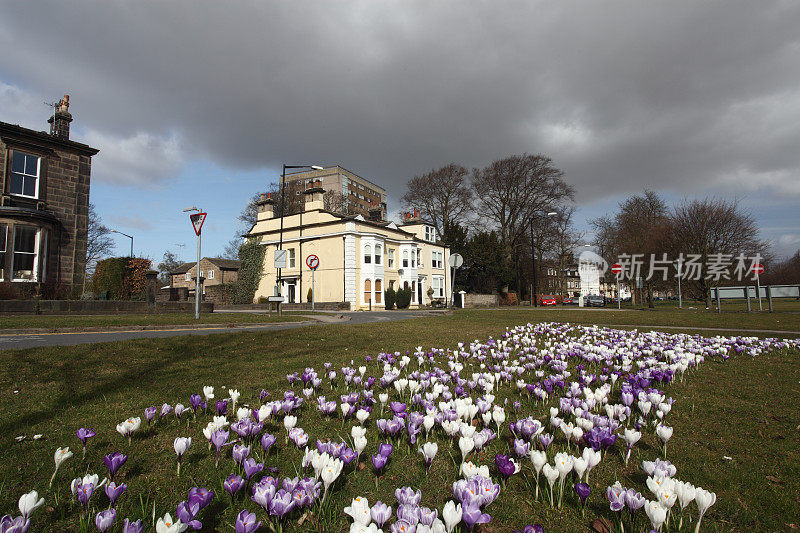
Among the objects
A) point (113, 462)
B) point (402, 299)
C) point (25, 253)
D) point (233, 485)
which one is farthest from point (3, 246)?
point (402, 299)

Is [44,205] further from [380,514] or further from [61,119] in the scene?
[380,514]

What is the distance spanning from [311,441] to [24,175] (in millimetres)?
24358

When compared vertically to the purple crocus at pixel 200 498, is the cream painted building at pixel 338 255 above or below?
above

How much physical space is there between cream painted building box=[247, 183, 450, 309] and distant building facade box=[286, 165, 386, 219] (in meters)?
36.6

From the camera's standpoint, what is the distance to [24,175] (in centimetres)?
1880

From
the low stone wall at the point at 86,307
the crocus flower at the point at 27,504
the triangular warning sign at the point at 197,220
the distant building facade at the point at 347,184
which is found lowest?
the crocus flower at the point at 27,504

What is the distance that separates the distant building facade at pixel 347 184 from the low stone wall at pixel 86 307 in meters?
57.8

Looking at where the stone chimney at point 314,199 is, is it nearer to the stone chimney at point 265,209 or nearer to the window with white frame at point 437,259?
the stone chimney at point 265,209

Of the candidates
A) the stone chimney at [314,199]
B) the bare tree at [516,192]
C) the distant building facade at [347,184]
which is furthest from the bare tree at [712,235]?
the distant building facade at [347,184]

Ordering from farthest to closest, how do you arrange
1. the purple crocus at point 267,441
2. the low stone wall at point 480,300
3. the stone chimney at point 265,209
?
the low stone wall at point 480,300, the stone chimney at point 265,209, the purple crocus at point 267,441

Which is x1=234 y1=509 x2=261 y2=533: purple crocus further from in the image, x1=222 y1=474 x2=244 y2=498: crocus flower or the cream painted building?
the cream painted building

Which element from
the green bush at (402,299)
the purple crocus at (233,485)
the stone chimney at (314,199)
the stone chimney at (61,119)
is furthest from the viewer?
the stone chimney at (314,199)

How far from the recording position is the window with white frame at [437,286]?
45.8 metres

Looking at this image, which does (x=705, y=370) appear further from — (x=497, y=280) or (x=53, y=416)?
(x=497, y=280)
